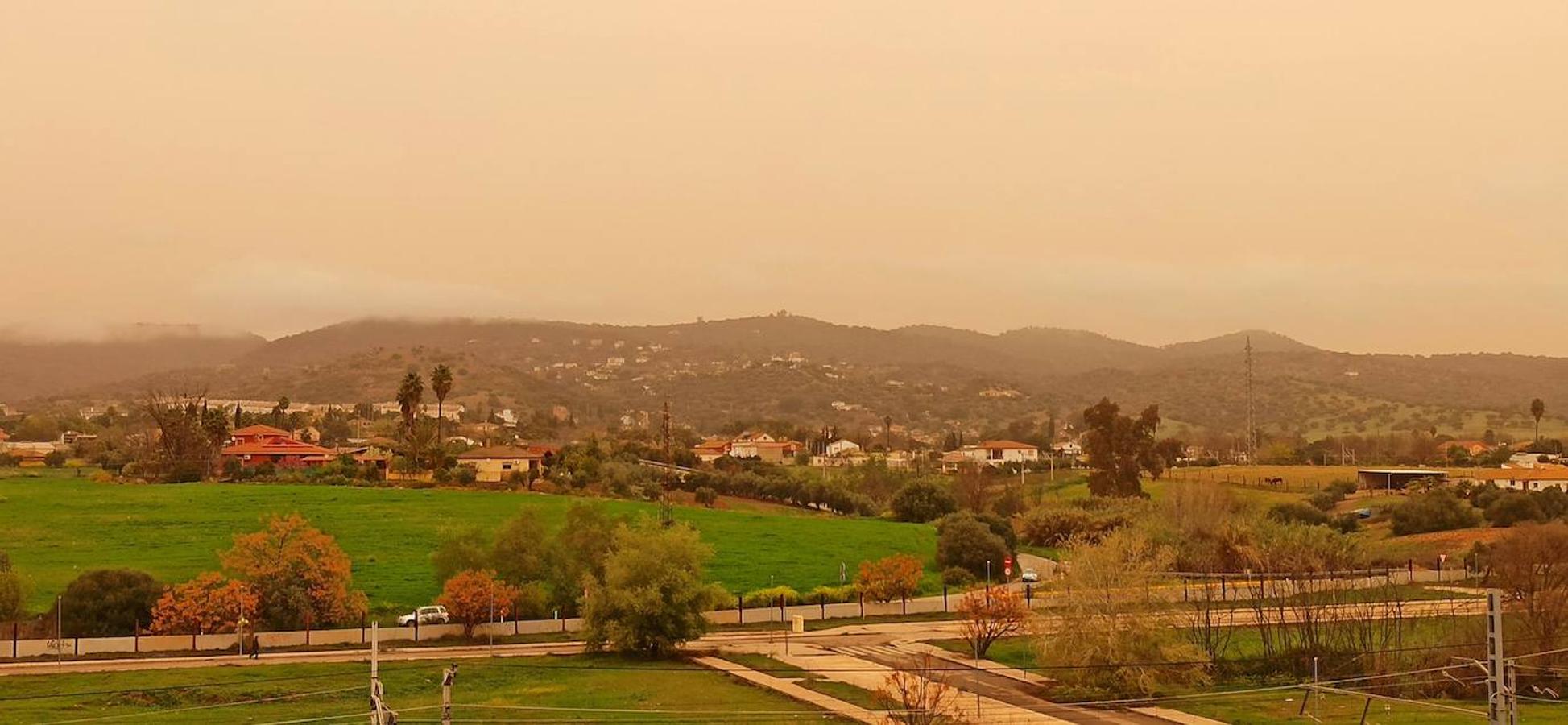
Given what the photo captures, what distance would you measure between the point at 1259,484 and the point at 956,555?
184 feet

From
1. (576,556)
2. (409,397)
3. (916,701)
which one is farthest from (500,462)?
(916,701)

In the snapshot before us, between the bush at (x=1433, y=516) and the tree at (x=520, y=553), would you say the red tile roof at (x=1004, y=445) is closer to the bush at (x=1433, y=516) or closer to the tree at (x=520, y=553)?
the bush at (x=1433, y=516)

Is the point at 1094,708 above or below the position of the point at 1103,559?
below

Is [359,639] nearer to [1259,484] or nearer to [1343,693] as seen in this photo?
[1343,693]

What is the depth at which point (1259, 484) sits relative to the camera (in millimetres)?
123688

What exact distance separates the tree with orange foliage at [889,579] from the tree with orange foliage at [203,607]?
101 ft

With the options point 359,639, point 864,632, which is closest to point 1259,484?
point 864,632

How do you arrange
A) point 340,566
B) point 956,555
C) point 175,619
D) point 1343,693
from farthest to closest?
point 956,555 → point 340,566 → point 175,619 → point 1343,693

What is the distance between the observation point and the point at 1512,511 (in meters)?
94.9

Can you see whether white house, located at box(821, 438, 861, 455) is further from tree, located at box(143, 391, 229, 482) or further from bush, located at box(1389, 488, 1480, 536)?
bush, located at box(1389, 488, 1480, 536)

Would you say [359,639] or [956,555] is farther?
[956,555]

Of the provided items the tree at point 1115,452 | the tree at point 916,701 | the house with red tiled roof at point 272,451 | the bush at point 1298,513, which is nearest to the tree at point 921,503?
the tree at point 1115,452

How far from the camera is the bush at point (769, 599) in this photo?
68000mm

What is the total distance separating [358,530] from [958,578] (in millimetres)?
37754
